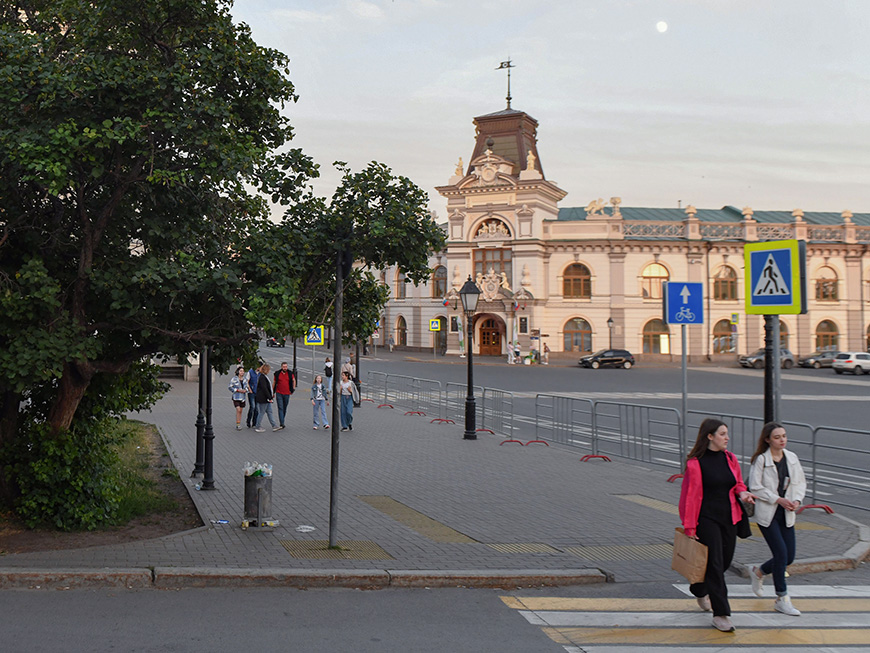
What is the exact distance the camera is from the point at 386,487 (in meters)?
12.6

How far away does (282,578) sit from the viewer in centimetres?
749

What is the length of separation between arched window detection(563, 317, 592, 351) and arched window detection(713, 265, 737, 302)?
10.1 meters

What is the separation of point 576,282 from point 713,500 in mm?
55426

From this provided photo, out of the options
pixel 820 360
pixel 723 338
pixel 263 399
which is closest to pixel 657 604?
pixel 263 399

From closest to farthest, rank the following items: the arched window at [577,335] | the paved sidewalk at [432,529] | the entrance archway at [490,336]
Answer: the paved sidewalk at [432,529] → the arched window at [577,335] → the entrance archway at [490,336]

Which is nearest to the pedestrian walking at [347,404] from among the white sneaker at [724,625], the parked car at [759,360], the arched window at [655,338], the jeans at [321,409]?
the jeans at [321,409]

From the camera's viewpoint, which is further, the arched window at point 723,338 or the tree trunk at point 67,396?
the arched window at point 723,338

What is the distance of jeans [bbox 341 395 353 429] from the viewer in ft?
64.4

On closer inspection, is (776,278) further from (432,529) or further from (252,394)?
(252,394)

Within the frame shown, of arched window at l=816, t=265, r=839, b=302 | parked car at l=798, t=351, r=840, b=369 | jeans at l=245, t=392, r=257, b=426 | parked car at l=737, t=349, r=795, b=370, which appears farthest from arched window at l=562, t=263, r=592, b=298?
jeans at l=245, t=392, r=257, b=426

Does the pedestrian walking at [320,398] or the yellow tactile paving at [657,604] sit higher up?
the pedestrian walking at [320,398]

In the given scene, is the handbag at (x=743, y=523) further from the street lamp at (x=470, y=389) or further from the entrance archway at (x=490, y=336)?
the entrance archway at (x=490, y=336)

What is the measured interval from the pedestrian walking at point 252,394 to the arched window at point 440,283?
4485 cm

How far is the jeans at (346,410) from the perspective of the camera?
19641 mm
